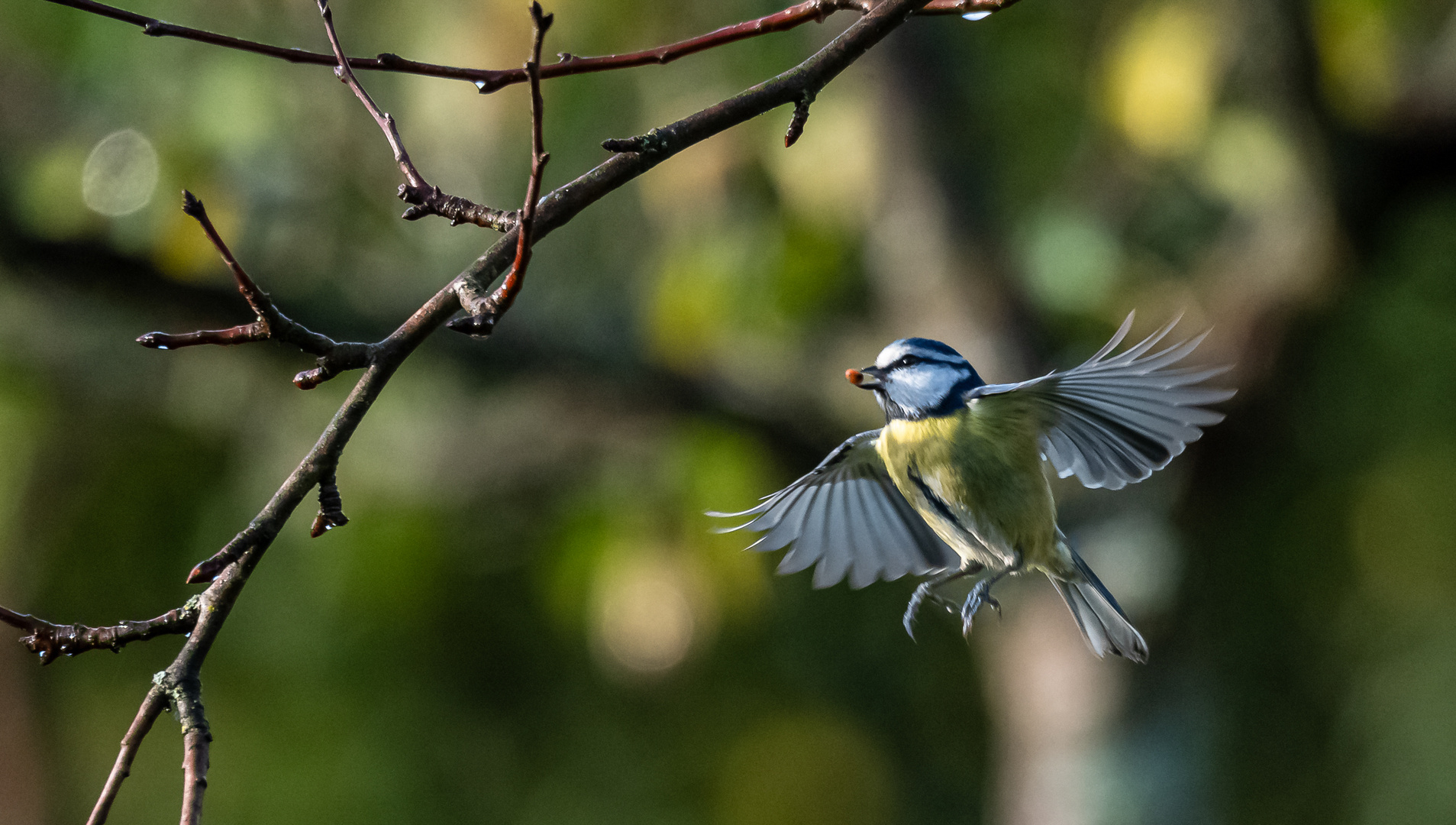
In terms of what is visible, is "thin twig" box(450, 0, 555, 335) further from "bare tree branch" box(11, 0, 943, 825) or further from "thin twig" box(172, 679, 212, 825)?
"thin twig" box(172, 679, 212, 825)

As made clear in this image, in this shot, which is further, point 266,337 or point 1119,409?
point 1119,409

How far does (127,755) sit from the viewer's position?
0.79 metres

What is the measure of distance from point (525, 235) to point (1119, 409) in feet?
2.53

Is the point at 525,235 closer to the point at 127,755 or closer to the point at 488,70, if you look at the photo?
the point at 488,70

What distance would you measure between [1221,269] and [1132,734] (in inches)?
52.6

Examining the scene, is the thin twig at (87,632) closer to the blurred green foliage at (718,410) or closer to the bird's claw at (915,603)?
the bird's claw at (915,603)

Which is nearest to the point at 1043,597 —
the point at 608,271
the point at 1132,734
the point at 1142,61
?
the point at 1132,734

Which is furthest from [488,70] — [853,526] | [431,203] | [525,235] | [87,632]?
[853,526]

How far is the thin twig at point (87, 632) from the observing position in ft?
2.87

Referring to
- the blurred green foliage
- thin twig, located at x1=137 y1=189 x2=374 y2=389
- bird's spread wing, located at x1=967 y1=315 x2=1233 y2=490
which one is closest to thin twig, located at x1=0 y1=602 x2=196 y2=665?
thin twig, located at x1=137 y1=189 x2=374 y2=389

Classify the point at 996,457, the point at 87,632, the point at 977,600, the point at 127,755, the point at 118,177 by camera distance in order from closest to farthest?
the point at 127,755
the point at 87,632
the point at 977,600
the point at 996,457
the point at 118,177

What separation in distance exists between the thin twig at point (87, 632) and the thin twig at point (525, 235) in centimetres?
29

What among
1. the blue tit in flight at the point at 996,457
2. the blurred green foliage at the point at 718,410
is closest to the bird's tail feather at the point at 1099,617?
the blue tit in flight at the point at 996,457

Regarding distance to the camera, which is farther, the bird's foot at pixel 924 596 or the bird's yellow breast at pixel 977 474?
the bird's yellow breast at pixel 977 474
